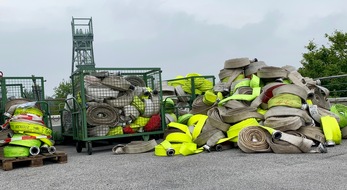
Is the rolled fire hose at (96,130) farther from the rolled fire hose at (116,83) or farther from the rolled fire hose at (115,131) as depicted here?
the rolled fire hose at (116,83)

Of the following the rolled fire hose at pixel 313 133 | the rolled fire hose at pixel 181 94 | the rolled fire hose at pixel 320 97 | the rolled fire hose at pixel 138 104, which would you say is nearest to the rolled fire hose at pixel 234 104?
the rolled fire hose at pixel 313 133

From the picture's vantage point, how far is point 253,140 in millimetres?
6938

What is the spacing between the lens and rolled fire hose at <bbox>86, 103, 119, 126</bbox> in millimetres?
8094

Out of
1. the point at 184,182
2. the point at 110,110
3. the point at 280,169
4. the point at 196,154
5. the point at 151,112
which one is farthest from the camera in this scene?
the point at 151,112

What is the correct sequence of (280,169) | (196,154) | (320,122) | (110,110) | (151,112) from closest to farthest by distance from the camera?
(280,169), (196,154), (320,122), (110,110), (151,112)

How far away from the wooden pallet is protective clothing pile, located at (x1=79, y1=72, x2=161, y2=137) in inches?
47.6

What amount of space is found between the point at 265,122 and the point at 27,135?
4.59 m

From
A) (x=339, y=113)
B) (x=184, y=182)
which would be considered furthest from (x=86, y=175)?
(x=339, y=113)

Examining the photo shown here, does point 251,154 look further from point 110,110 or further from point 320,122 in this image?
point 110,110

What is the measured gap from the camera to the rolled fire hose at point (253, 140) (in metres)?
6.78

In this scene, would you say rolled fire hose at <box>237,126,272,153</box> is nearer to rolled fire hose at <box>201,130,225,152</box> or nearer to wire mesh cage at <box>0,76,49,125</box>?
rolled fire hose at <box>201,130,225,152</box>

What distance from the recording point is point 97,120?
811cm

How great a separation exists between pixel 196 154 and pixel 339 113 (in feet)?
12.1

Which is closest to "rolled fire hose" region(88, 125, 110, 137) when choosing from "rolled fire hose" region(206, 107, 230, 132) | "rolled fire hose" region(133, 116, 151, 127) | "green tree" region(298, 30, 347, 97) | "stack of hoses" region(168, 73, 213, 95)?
"rolled fire hose" region(133, 116, 151, 127)
